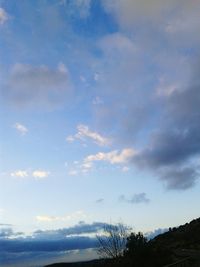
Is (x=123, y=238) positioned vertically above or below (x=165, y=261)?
above

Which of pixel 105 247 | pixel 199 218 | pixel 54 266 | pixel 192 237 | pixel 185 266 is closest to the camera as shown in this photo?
pixel 185 266

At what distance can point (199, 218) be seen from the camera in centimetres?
10825

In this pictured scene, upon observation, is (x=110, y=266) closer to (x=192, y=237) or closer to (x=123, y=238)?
(x=123, y=238)

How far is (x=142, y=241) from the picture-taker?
4119cm

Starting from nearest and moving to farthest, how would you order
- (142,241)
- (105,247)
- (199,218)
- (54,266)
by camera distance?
(142,241), (105,247), (199,218), (54,266)

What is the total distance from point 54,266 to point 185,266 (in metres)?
125

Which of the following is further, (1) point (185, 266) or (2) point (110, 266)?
(2) point (110, 266)

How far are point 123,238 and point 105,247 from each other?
2.76 metres

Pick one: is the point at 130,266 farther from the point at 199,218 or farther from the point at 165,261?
the point at 199,218

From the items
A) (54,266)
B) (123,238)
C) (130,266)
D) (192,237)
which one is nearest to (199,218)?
(192,237)

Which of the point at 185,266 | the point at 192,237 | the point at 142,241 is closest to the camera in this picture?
the point at 185,266

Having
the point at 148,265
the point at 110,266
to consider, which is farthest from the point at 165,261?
the point at 110,266

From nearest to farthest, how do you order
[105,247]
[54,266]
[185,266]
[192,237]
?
[185,266] → [105,247] → [192,237] → [54,266]

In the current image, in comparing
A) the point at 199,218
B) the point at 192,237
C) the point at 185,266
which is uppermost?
the point at 199,218
